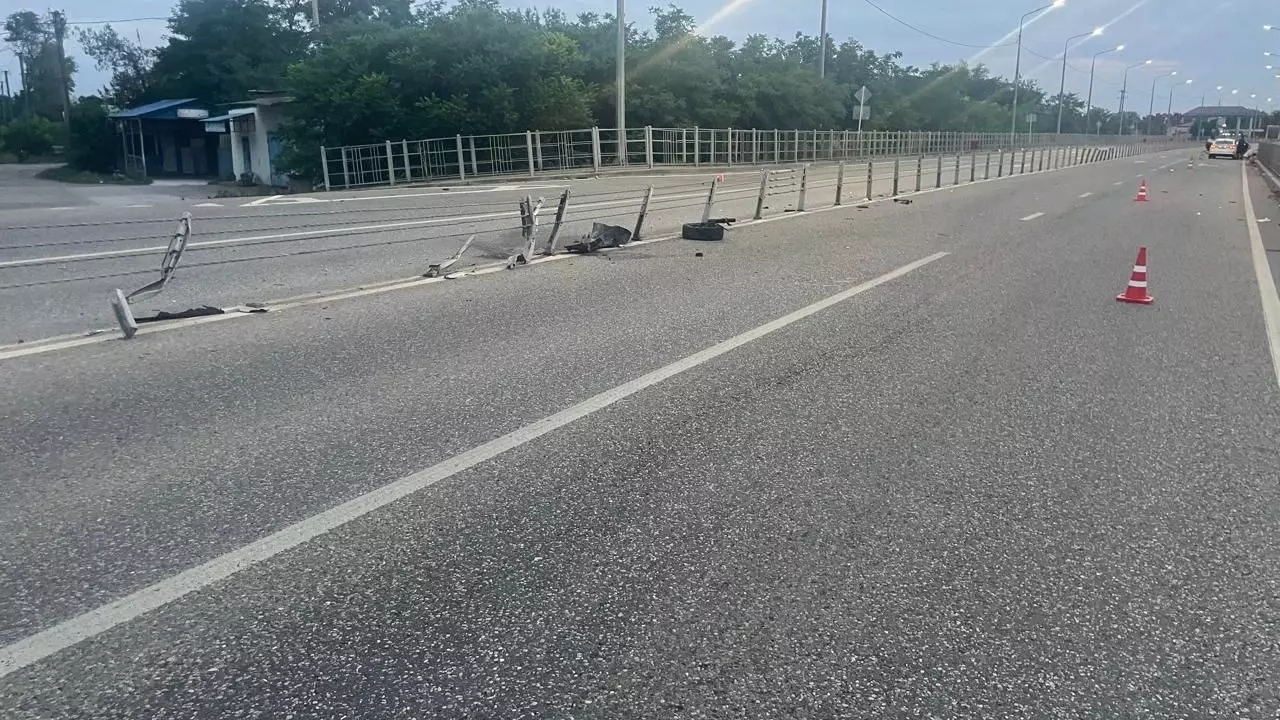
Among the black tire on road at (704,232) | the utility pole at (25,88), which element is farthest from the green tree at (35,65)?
the black tire on road at (704,232)

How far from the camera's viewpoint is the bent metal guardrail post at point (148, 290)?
7531 millimetres

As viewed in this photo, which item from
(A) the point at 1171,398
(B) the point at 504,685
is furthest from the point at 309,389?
(A) the point at 1171,398

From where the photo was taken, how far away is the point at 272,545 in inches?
148

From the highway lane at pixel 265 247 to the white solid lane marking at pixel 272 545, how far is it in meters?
5.07

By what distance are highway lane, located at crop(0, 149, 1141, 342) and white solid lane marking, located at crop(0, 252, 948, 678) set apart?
5.07 meters

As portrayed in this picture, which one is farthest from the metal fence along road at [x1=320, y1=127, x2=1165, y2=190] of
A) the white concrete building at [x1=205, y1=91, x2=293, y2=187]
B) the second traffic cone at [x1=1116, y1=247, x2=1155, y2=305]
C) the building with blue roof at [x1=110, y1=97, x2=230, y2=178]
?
the second traffic cone at [x1=1116, y1=247, x2=1155, y2=305]

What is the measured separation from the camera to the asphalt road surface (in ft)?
9.54

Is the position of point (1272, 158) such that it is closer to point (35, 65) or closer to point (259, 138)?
point (259, 138)

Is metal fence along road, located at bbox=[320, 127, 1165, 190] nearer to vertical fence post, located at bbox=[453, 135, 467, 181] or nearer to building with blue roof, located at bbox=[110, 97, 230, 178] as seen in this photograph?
vertical fence post, located at bbox=[453, 135, 467, 181]

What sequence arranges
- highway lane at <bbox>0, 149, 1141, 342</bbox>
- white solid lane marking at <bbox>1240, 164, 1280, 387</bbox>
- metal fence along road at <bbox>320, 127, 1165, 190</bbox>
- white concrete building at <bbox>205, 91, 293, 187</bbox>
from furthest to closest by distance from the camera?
white concrete building at <bbox>205, 91, 293, 187</bbox>
metal fence along road at <bbox>320, 127, 1165, 190</bbox>
highway lane at <bbox>0, 149, 1141, 342</bbox>
white solid lane marking at <bbox>1240, 164, 1280, 387</bbox>

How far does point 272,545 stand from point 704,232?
11.7 metres

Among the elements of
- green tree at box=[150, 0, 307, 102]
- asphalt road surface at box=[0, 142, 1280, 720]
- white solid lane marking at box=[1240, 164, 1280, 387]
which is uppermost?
green tree at box=[150, 0, 307, 102]

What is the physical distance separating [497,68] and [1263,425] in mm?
34368

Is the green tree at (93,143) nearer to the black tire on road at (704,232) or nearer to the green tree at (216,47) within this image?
the green tree at (216,47)
